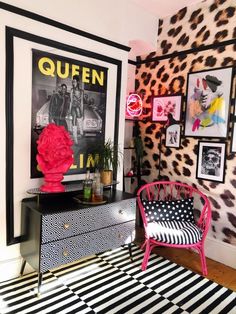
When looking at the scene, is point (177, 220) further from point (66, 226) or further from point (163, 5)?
point (163, 5)

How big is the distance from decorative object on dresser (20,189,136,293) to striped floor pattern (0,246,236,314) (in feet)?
0.62

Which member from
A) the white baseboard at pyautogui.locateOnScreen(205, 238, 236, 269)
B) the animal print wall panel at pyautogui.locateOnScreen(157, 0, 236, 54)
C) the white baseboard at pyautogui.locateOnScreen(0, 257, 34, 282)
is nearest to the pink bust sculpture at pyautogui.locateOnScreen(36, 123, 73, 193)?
the white baseboard at pyautogui.locateOnScreen(0, 257, 34, 282)

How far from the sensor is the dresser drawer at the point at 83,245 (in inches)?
79.1

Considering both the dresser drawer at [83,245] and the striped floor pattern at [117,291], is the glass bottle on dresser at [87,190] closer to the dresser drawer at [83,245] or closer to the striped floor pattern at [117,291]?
the dresser drawer at [83,245]

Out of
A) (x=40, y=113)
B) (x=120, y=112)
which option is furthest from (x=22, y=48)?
(x=120, y=112)

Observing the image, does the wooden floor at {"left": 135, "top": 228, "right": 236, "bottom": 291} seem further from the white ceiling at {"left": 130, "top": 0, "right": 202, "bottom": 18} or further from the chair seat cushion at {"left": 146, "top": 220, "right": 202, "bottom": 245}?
the white ceiling at {"left": 130, "top": 0, "right": 202, "bottom": 18}

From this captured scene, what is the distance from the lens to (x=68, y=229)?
6.89 feet

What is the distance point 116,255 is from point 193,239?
884 mm

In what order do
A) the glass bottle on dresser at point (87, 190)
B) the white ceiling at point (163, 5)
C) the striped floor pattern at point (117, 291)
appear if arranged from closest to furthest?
the striped floor pattern at point (117, 291)
the glass bottle on dresser at point (87, 190)
the white ceiling at point (163, 5)

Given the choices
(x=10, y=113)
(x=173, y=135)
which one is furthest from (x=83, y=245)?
(x=173, y=135)

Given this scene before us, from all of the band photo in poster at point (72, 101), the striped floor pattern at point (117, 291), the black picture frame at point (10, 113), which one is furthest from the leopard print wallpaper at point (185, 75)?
the black picture frame at point (10, 113)

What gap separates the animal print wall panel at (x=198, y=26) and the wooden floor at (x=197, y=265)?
95.1 inches

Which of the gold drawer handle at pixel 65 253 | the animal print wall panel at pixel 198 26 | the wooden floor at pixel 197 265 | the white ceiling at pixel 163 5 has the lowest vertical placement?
the wooden floor at pixel 197 265

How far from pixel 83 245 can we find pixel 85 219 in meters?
0.23
